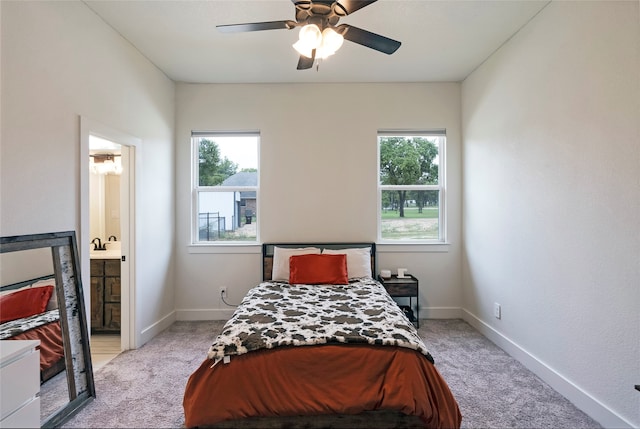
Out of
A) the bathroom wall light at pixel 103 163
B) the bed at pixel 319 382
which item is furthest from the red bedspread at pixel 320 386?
the bathroom wall light at pixel 103 163

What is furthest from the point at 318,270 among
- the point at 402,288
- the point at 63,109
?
the point at 63,109

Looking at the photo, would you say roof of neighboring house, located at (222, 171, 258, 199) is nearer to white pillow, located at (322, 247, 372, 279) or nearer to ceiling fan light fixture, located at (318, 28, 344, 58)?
white pillow, located at (322, 247, 372, 279)

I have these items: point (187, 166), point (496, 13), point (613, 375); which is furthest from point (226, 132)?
point (613, 375)

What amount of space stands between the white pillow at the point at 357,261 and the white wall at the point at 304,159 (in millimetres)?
275

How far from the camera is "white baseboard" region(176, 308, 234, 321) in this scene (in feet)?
12.8

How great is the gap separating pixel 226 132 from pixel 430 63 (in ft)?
8.19

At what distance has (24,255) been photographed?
1944mm

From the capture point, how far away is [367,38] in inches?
80.7

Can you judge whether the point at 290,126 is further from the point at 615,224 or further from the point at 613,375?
the point at 613,375

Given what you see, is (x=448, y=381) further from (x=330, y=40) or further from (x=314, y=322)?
(x=330, y=40)

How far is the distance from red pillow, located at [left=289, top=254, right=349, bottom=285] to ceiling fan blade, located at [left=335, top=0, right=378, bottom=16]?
7.63 ft

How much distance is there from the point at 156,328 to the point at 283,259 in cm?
157

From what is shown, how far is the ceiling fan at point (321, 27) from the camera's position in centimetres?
182

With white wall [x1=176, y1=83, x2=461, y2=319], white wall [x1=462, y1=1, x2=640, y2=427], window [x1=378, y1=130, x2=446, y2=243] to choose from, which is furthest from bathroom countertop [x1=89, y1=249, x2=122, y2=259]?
white wall [x1=462, y1=1, x2=640, y2=427]
